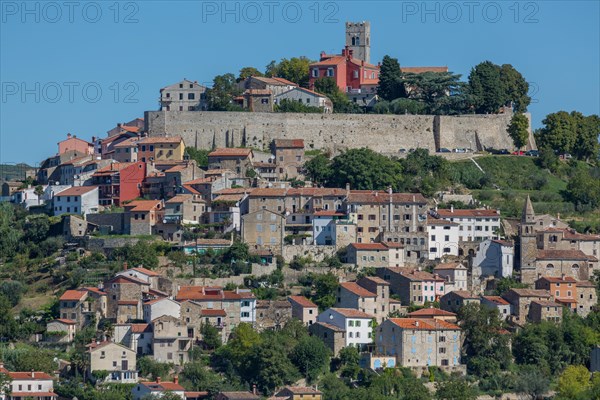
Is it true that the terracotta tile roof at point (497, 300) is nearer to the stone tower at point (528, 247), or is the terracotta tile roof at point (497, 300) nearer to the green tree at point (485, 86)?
the stone tower at point (528, 247)

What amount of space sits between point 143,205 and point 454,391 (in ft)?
63.4

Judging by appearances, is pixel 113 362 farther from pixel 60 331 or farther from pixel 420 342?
pixel 420 342

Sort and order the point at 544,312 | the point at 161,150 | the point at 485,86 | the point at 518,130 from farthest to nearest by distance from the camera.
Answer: the point at 485,86 < the point at 518,130 < the point at 161,150 < the point at 544,312

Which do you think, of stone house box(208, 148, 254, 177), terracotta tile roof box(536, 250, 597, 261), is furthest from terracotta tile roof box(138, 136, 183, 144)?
terracotta tile roof box(536, 250, 597, 261)

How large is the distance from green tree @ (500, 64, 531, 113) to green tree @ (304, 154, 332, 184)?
50.5 feet

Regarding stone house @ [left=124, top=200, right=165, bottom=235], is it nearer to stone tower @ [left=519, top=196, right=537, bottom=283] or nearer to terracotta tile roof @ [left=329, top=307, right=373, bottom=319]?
terracotta tile roof @ [left=329, top=307, right=373, bottom=319]

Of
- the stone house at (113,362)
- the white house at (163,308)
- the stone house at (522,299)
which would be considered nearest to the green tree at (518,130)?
the stone house at (522,299)

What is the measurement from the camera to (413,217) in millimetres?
77938

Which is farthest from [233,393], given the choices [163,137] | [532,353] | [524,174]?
[524,174]

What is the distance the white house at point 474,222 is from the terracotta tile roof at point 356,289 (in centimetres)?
829

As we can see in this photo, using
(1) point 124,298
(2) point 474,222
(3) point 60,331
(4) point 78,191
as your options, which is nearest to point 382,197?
(2) point 474,222

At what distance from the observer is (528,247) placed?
76438 millimetres

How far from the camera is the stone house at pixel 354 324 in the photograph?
68750 millimetres

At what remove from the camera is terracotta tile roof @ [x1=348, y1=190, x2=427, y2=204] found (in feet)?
256
